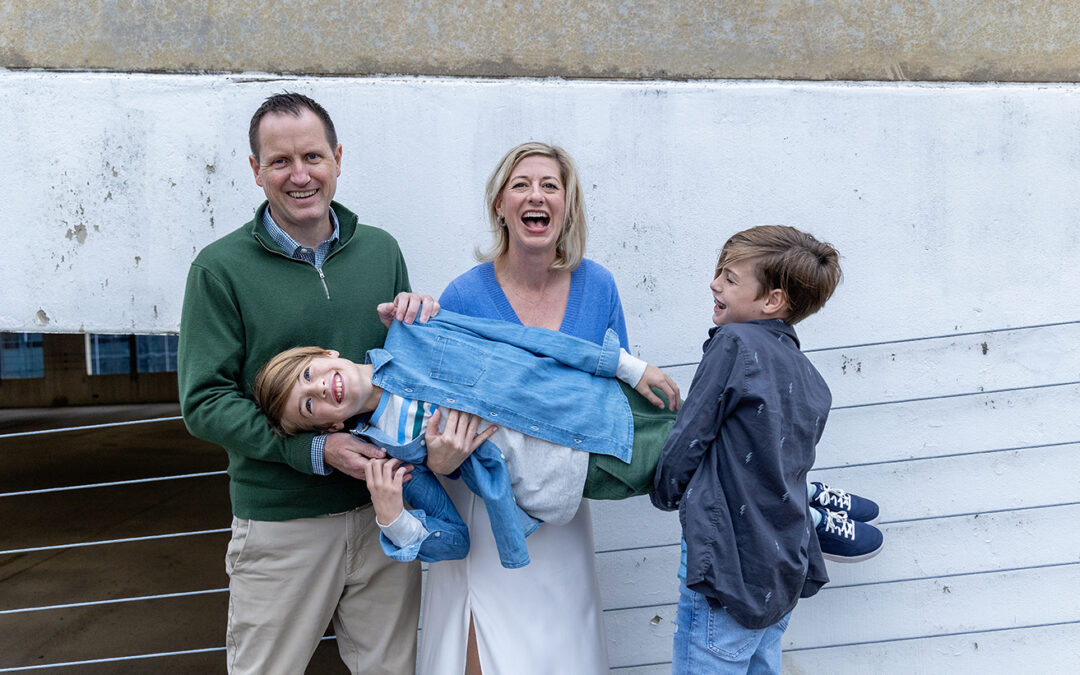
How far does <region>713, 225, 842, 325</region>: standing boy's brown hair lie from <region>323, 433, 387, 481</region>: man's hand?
36.1 inches

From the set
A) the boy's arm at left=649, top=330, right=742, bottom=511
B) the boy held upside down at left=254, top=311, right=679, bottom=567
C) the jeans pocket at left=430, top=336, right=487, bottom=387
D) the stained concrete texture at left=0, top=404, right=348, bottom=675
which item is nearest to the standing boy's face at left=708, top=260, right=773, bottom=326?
the boy's arm at left=649, top=330, right=742, bottom=511

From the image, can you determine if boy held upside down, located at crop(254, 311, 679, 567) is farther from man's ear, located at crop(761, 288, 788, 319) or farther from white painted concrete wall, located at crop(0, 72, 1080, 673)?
white painted concrete wall, located at crop(0, 72, 1080, 673)

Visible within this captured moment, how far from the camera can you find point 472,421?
5.98 ft

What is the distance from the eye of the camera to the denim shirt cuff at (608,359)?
197 centimetres

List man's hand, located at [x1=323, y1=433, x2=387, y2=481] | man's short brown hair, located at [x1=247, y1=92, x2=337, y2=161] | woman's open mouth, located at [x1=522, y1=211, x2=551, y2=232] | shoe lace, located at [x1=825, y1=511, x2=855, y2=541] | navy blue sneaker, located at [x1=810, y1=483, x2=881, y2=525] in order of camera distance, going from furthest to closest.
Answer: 1. navy blue sneaker, located at [x1=810, y1=483, x2=881, y2=525]
2. shoe lace, located at [x1=825, y1=511, x2=855, y2=541]
3. woman's open mouth, located at [x1=522, y1=211, x2=551, y2=232]
4. man's short brown hair, located at [x1=247, y1=92, x2=337, y2=161]
5. man's hand, located at [x1=323, y1=433, x2=387, y2=481]

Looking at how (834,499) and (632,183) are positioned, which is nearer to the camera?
(834,499)

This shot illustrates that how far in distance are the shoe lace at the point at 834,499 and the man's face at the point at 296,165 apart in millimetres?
1534

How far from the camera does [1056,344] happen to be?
273 cm

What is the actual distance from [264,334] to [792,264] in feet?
3.94

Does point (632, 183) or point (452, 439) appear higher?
point (632, 183)

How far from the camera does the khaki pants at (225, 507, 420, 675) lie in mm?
2006

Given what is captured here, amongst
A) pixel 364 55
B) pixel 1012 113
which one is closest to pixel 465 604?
pixel 364 55

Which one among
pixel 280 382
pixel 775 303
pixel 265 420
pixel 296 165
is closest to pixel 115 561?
pixel 265 420

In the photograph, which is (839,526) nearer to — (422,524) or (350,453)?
(422,524)
